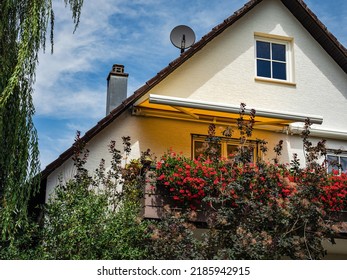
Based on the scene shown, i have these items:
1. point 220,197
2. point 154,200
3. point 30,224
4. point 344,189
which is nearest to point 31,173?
point 30,224

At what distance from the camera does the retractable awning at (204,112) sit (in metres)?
15.0

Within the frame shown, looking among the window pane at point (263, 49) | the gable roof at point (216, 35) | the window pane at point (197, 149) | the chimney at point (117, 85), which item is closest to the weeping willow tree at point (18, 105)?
the gable roof at point (216, 35)

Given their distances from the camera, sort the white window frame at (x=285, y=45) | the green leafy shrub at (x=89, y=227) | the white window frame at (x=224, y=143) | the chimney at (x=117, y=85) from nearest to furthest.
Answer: the green leafy shrub at (x=89, y=227)
the white window frame at (x=224, y=143)
the white window frame at (x=285, y=45)
the chimney at (x=117, y=85)

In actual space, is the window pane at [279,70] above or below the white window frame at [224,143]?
above

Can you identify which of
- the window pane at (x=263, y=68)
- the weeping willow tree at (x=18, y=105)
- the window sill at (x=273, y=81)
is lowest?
the weeping willow tree at (x=18, y=105)

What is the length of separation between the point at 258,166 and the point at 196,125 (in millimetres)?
3655

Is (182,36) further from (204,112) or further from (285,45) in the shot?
(285,45)

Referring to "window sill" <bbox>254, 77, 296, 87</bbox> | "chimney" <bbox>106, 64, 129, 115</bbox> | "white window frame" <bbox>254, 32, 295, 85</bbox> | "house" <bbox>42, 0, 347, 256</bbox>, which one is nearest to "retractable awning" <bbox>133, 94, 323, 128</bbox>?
"house" <bbox>42, 0, 347, 256</bbox>

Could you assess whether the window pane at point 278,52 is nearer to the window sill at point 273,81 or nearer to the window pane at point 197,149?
the window sill at point 273,81

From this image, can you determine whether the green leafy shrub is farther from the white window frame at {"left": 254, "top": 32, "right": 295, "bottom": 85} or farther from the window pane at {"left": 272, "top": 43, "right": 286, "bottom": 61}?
the window pane at {"left": 272, "top": 43, "right": 286, "bottom": 61}

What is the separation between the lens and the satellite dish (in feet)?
57.6

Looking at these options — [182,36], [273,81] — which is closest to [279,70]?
[273,81]

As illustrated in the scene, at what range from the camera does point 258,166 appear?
13.3 meters

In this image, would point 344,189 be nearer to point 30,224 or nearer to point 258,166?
point 258,166
